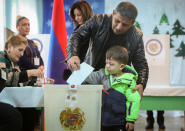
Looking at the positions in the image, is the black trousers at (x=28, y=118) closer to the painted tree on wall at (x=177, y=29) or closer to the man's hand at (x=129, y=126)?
the man's hand at (x=129, y=126)

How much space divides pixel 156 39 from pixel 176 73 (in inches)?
69.7

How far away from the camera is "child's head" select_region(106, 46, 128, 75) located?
62.0 inches

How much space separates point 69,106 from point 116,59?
450 millimetres

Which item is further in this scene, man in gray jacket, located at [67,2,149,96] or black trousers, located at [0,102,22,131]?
man in gray jacket, located at [67,2,149,96]

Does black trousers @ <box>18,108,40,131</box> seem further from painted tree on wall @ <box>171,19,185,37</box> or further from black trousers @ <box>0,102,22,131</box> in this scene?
painted tree on wall @ <box>171,19,185,37</box>

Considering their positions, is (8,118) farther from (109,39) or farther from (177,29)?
(177,29)

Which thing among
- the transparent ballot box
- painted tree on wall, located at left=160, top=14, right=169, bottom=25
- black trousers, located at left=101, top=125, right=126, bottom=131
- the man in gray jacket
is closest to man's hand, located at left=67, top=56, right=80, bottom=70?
the man in gray jacket

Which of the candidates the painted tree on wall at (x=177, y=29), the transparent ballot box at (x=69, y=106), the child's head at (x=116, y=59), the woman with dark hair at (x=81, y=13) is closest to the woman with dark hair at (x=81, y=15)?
the woman with dark hair at (x=81, y=13)

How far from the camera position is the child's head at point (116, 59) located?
5.16ft

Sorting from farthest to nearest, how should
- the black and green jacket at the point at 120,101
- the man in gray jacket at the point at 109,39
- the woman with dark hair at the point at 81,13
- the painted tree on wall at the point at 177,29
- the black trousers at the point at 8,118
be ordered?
the painted tree on wall at the point at 177,29
the woman with dark hair at the point at 81,13
the man in gray jacket at the point at 109,39
the black and green jacket at the point at 120,101
the black trousers at the point at 8,118

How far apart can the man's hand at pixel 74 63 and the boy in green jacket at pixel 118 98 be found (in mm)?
204

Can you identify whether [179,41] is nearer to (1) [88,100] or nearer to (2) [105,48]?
(2) [105,48]

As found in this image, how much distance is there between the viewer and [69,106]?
4.84 feet

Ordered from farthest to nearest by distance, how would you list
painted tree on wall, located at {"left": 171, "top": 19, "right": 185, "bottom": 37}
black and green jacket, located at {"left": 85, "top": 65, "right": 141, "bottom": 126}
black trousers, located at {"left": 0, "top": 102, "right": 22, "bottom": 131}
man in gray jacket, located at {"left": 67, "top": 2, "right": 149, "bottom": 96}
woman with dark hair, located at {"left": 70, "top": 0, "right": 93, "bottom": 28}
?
1. painted tree on wall, located at {"left": 171, "top": 19, "right": 185, "bottom": 37}
2. woman with dark hair, located at {"left": 70, "top": 0, "right": 93, "bottom": 28}
3. man in gray jacket, located at {"left": 67, "top": 2, "right": 149, "bottom": 96}
4. black and green jacket, located at {"left": 85, "top": 65, "right": 141, "bottom": 126}
5. black trousers, located at {"left": 0, "top": 102, "right": 22, "bottom": 131}
